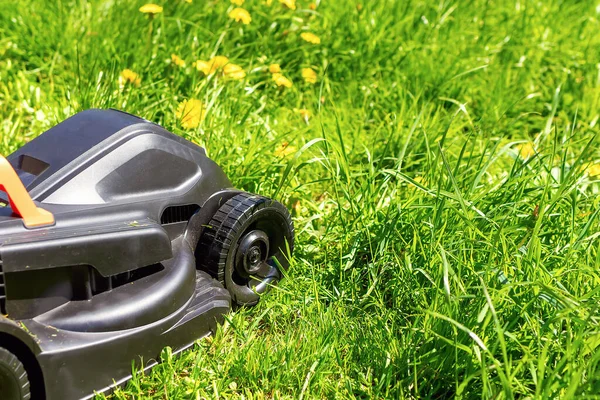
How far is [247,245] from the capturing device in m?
2.31

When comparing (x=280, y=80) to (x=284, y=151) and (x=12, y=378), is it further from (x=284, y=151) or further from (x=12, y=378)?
(x=12, y=378)

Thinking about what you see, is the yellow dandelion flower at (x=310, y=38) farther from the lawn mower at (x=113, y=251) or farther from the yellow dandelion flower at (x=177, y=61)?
the lawn mower at (x=113, y=251)

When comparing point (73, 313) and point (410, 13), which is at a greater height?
point (410, 13)

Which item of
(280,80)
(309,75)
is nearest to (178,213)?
(280,80)

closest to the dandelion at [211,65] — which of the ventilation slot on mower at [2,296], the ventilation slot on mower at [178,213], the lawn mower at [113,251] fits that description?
the lawn mower at [113,251]

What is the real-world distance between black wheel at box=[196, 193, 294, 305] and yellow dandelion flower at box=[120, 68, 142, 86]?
3.15 ft

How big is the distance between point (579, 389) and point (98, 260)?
1.18 m

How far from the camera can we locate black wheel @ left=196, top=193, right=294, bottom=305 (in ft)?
7.30

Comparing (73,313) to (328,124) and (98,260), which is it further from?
(328,124)

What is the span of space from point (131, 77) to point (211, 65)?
1.09ft

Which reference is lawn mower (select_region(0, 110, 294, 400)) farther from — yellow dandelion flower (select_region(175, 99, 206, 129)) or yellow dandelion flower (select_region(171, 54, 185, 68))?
yellow dandelion flower (select_region(171, 54, 185, 68))

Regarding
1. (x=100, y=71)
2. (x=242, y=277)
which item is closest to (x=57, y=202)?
(x=242, y=277)

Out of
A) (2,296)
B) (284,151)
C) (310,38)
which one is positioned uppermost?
(310,38)

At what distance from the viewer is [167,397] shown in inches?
76.3
